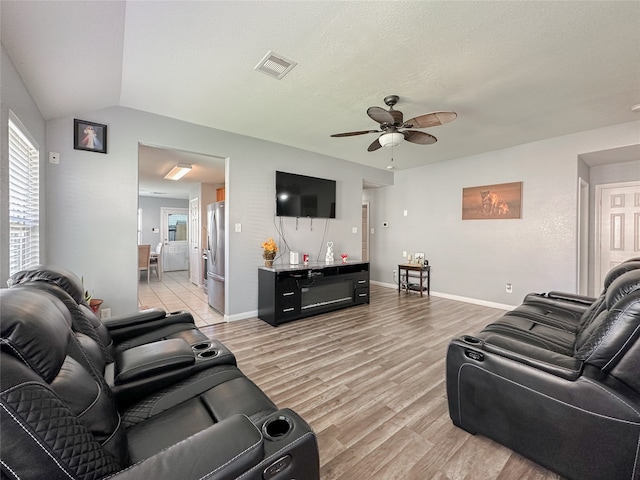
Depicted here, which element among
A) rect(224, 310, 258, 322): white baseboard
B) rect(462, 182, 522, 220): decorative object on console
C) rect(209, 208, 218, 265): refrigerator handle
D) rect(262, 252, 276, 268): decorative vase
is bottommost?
rect(224, 310, 258, 322): white baseboard

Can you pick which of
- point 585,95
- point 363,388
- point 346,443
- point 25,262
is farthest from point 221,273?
point 585,95

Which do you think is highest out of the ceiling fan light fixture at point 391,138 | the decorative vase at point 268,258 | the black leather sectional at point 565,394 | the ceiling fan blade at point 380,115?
the ceiling fan blade at point 380,115

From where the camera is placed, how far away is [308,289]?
4.05 metres

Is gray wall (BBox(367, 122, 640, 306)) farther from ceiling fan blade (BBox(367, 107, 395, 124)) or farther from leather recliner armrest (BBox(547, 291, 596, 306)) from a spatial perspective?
ceiling fan blade (BBox(367, 107, 395, 124))

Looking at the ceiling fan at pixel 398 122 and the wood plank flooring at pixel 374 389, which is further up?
the ceiling fan at pixel 398 122

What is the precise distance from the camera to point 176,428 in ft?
3.57

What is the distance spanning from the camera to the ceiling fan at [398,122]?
8.13 ft

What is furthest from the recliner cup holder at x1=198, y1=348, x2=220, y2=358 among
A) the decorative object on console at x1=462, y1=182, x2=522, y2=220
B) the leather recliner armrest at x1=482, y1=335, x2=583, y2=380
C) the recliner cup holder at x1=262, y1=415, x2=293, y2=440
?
the decorative object on console at x1=462, y1=182, x2=522, y2=220

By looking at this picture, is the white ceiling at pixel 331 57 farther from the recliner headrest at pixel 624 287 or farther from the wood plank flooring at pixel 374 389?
the wood plank flooring at pixel 374 389

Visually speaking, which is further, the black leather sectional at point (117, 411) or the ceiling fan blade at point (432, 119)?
the ceiling fan blade at point (432, 119)

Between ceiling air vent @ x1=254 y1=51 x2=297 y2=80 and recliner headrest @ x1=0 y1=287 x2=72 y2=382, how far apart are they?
2141 millimetres

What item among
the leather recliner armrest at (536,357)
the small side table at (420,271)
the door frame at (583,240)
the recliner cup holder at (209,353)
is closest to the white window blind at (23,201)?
the recliner cup holder at (209,353)

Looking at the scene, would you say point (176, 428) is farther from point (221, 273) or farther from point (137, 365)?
point (221, 273)

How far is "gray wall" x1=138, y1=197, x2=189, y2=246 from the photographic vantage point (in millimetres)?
8961
